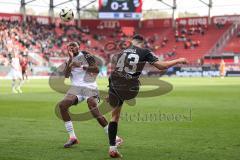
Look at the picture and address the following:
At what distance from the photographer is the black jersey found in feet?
30.4

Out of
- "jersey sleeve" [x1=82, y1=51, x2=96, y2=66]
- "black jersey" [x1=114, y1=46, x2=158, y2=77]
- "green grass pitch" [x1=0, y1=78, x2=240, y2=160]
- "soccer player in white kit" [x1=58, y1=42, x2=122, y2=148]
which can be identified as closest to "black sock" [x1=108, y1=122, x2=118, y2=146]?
"green grass pitch" [x1=0, y1=78, x2=240, y2=160]

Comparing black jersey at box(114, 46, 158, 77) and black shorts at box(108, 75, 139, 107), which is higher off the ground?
black jersey at box(114, 46, 158, 77)

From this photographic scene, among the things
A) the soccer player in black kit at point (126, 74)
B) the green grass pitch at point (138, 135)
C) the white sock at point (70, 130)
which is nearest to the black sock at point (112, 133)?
the soccer player in black kit at point (126, 74)

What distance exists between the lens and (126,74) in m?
9.60

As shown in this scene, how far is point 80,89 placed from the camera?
1105cm

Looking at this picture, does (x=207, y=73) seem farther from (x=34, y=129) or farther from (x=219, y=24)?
(x=34, y=129)

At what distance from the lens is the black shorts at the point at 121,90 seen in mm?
9586

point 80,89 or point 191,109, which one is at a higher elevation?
point 80,89

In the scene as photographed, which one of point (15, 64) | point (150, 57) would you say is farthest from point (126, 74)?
point (15, 64)

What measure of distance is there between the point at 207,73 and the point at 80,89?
5266 centimetres

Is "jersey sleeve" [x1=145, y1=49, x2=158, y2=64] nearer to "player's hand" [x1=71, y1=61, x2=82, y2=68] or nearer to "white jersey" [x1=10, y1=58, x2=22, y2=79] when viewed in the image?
"player's hand" [x1=71, y1=61, x2=82, y2=68]

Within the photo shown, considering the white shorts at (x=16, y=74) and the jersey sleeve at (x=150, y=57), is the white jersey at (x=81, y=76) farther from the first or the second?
the white shorts at (x=16, y=74)

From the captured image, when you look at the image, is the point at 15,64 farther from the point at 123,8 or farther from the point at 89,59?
the point at 123,8

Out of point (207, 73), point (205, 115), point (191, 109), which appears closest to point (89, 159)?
point (205, 115)
